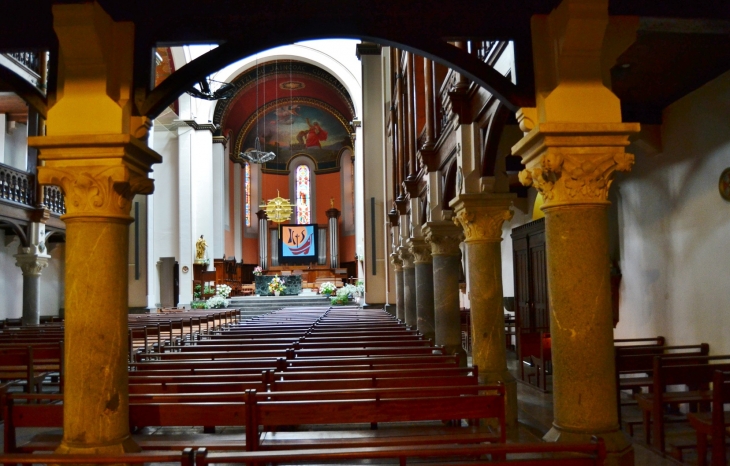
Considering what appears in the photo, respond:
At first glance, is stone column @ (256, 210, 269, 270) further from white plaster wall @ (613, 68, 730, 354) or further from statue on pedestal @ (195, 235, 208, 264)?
white plaster wall @ (613, 68, 730, 354)

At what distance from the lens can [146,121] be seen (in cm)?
451

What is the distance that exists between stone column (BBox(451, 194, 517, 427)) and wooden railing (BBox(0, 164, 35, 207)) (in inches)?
481

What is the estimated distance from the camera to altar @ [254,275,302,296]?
27.0m

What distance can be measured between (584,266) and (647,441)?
297cm

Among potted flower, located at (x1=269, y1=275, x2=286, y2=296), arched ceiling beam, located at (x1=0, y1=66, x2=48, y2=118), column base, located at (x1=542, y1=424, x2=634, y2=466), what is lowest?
column base, located at (x1=542, y1=424, x2=634, y2=466)

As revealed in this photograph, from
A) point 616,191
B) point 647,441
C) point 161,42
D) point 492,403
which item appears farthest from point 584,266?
point 616,191

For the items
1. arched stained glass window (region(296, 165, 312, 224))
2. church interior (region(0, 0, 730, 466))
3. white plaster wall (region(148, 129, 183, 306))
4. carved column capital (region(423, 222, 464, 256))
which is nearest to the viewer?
church interior (region(0, 0, 730, 466))

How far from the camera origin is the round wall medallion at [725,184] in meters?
6.75

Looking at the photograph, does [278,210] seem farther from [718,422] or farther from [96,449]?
[718,422]

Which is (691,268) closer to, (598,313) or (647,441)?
(647,441)

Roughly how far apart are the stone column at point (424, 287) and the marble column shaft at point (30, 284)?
10111 mm

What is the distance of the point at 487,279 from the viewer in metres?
7.18

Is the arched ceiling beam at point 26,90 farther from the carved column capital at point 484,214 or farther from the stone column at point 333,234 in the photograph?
the stone column at point 333,234

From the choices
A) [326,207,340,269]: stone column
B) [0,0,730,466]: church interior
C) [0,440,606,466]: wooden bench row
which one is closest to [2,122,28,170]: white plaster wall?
[0,0,730,466]: church interior
